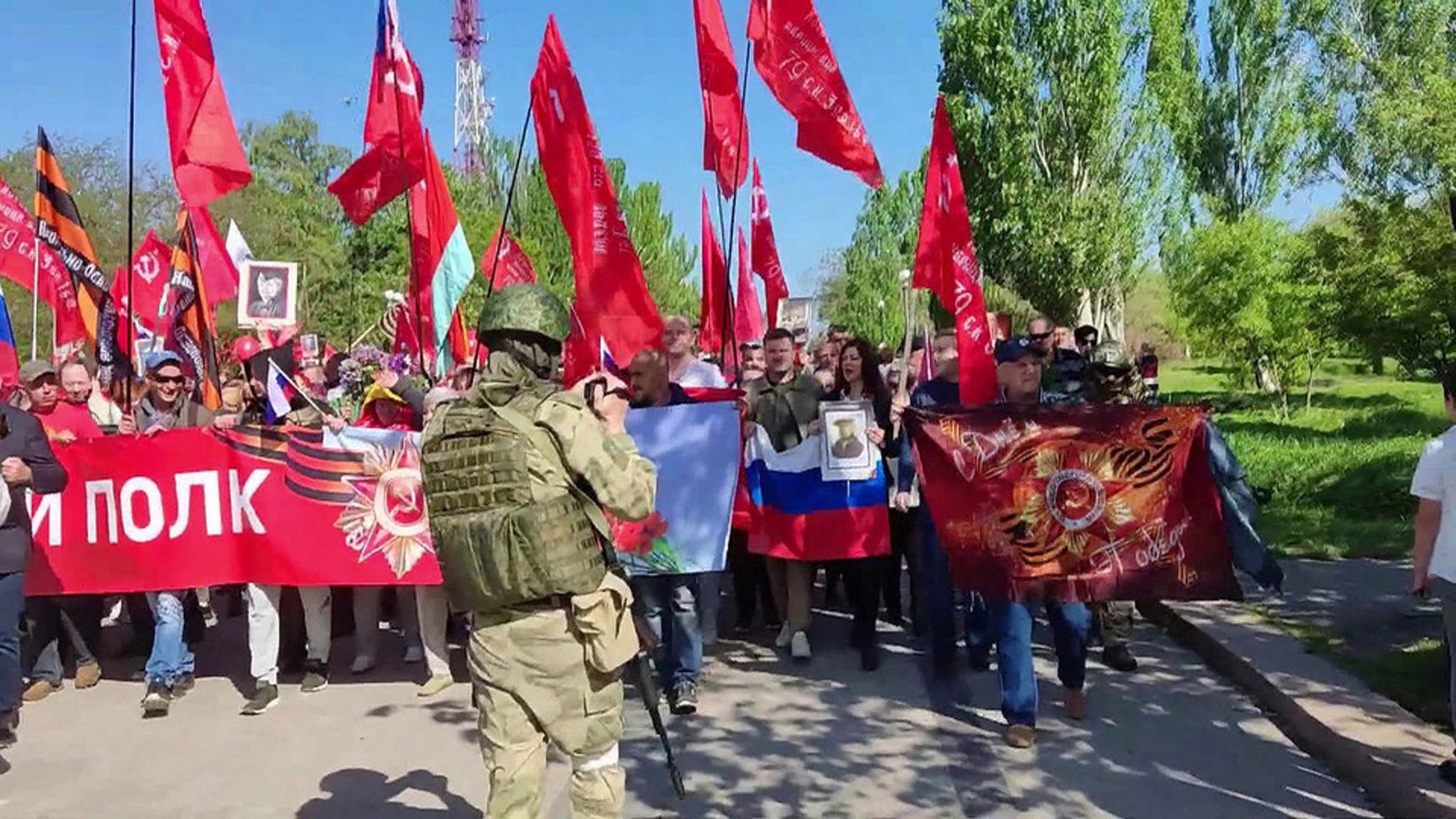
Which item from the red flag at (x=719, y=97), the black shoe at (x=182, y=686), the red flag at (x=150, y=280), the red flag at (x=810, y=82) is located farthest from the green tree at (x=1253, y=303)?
the black shoe at (x=182, y=686)

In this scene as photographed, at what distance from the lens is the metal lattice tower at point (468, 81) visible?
72500 millimetres

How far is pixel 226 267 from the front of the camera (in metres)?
11.9

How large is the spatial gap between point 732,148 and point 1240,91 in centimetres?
3274

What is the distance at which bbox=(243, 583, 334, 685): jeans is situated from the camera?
6.71 metres

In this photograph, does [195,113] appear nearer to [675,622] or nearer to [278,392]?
[278,392]

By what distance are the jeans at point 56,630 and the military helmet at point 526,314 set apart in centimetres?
500

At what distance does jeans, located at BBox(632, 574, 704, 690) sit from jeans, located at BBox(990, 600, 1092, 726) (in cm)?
154

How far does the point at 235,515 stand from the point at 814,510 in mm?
3353

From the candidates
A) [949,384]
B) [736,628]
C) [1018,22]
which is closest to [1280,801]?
[949,384]

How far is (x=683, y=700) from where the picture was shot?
6.30 m

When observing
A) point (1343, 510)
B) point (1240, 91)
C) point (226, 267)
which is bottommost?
point (1343, 510)

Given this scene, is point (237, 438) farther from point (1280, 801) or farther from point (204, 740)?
point (1280, 801)

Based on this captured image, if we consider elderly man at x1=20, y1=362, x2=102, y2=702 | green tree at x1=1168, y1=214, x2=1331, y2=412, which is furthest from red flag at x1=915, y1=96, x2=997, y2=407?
green tree at x1=1168, y1=214, x2=1331, y2=412

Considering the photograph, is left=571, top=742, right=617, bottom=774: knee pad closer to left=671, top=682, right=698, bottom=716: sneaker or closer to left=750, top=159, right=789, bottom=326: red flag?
left=671, top=682, right=698, bottom=716: sneaker
